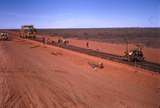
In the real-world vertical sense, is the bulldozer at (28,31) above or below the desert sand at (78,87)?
above

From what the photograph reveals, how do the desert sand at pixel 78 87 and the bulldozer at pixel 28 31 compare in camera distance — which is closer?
the desert sand at pixel 78 87

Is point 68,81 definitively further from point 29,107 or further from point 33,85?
point 29,107

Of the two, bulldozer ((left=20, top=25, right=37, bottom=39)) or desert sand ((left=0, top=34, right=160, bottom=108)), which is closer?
desert sand ((left=0, top=34, right=160, bottom=108))

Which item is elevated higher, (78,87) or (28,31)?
(28,31)

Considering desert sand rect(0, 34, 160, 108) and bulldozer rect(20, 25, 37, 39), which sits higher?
bulldozer rect(20, 25, 37, 39)

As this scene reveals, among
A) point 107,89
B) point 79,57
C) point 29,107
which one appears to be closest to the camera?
point 29,107

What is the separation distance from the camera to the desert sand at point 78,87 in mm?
13108

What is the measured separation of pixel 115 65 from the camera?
23.2 m

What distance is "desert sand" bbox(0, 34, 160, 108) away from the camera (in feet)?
43.0

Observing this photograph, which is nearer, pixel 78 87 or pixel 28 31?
pixel 78 87

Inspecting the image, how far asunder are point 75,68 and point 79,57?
272 inches

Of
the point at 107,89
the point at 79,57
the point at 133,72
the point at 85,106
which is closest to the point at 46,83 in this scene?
the point at 107,89

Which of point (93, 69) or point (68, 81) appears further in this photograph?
point (93, 69)

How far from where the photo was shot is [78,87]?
16.3m
